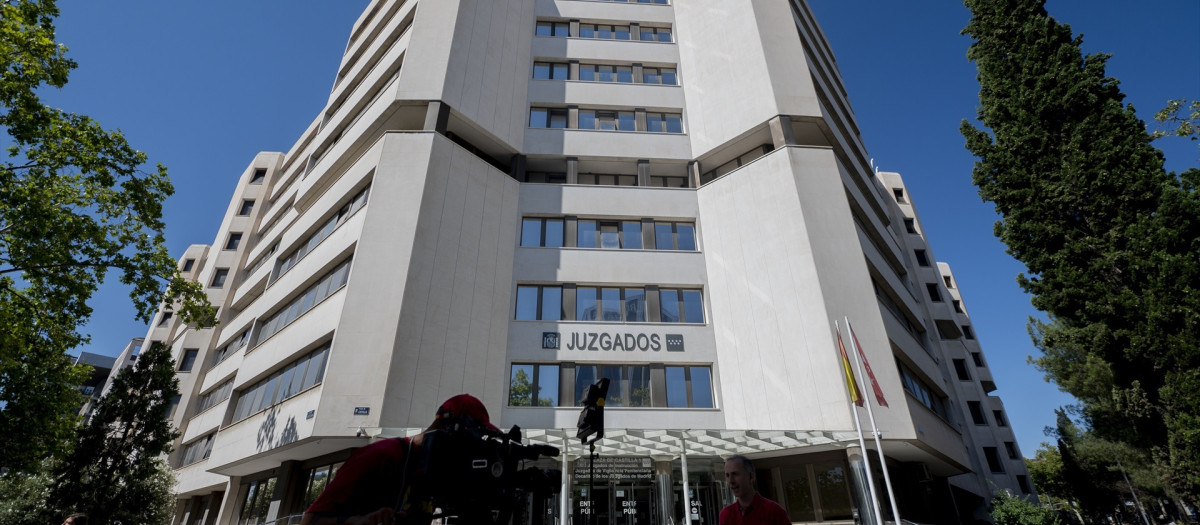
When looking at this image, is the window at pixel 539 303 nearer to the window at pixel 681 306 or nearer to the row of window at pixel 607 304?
the row of window at pixel 607 304


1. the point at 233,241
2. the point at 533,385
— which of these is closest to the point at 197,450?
the point at 233,241

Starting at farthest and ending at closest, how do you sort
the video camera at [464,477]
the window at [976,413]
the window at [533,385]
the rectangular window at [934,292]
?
the rectangular window at [934,292] < the window at [976,413] < the window at [533,385] < the video camera at [464,477]

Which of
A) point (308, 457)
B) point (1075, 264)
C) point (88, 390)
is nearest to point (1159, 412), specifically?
point (1075, 264)

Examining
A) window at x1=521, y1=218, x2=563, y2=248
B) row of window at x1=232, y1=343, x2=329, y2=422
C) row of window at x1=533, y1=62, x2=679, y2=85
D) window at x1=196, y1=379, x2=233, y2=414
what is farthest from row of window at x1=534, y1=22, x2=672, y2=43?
window at x1=196, y1=379, x2=233, y2=414

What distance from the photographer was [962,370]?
130 ft

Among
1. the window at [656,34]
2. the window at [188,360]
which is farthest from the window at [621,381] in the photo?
the window at [188,360]

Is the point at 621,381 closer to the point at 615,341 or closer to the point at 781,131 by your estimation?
the point at 615,341

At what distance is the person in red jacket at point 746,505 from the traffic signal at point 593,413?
11.5ft

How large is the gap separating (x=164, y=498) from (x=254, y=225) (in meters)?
22.0

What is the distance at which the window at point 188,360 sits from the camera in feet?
115

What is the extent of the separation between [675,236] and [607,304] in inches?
189

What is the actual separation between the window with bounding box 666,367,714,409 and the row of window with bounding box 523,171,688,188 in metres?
9.79

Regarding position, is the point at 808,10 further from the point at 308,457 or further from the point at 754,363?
the point at 308,457

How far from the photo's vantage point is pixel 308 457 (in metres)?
20.3
